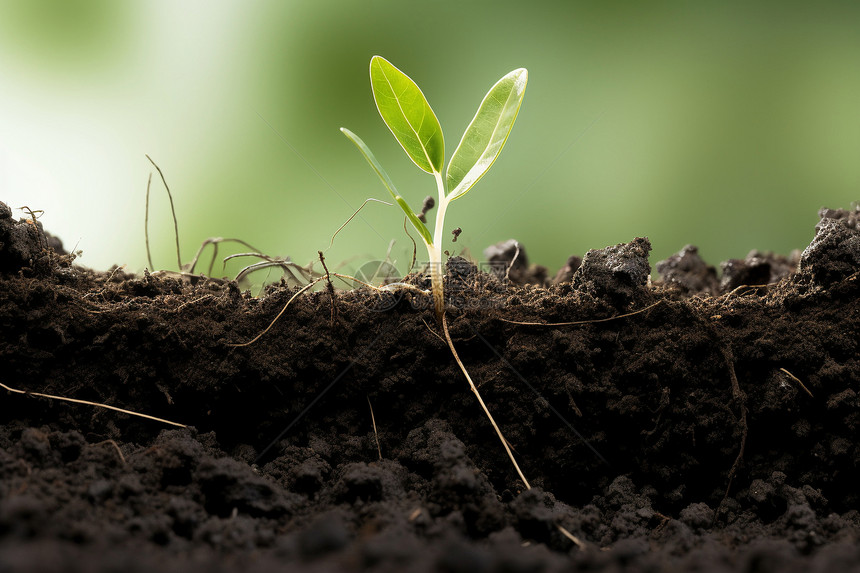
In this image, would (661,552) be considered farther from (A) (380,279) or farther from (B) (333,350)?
(A) (380,279)

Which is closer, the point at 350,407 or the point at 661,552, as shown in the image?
the point at 661,552

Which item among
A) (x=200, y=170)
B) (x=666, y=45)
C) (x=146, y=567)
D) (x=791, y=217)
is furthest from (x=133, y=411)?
(x=791, y=217)

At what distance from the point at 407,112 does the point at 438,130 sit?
71mm

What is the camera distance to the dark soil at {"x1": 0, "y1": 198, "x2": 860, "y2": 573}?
0.74 metres

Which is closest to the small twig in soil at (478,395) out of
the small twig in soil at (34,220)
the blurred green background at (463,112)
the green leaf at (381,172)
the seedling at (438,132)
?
the seedling at (438,132)

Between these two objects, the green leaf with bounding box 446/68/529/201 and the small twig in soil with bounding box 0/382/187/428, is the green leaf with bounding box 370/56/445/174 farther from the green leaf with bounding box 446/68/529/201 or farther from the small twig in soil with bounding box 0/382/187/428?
the small twig in soil with bounding box 0/382/187/428

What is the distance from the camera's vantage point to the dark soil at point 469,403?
0.74 m

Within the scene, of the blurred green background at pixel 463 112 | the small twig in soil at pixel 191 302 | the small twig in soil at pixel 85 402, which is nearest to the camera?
the small twig in soil at pixel 85 402

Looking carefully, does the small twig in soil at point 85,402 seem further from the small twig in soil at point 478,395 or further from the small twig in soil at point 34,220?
the small twig in soil at point 478,395

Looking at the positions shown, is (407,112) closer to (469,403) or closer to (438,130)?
(438,130)

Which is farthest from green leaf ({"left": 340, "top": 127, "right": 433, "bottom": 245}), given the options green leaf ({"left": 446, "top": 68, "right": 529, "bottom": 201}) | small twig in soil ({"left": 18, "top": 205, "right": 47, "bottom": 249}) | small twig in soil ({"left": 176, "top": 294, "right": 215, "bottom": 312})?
small twig in soil ({"left": 18, "top": 205, "right": 47, "bottom": 249})

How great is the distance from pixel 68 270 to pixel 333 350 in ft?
1.96

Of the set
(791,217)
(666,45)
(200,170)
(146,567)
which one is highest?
(666,45)

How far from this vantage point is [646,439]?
910 millimetres
